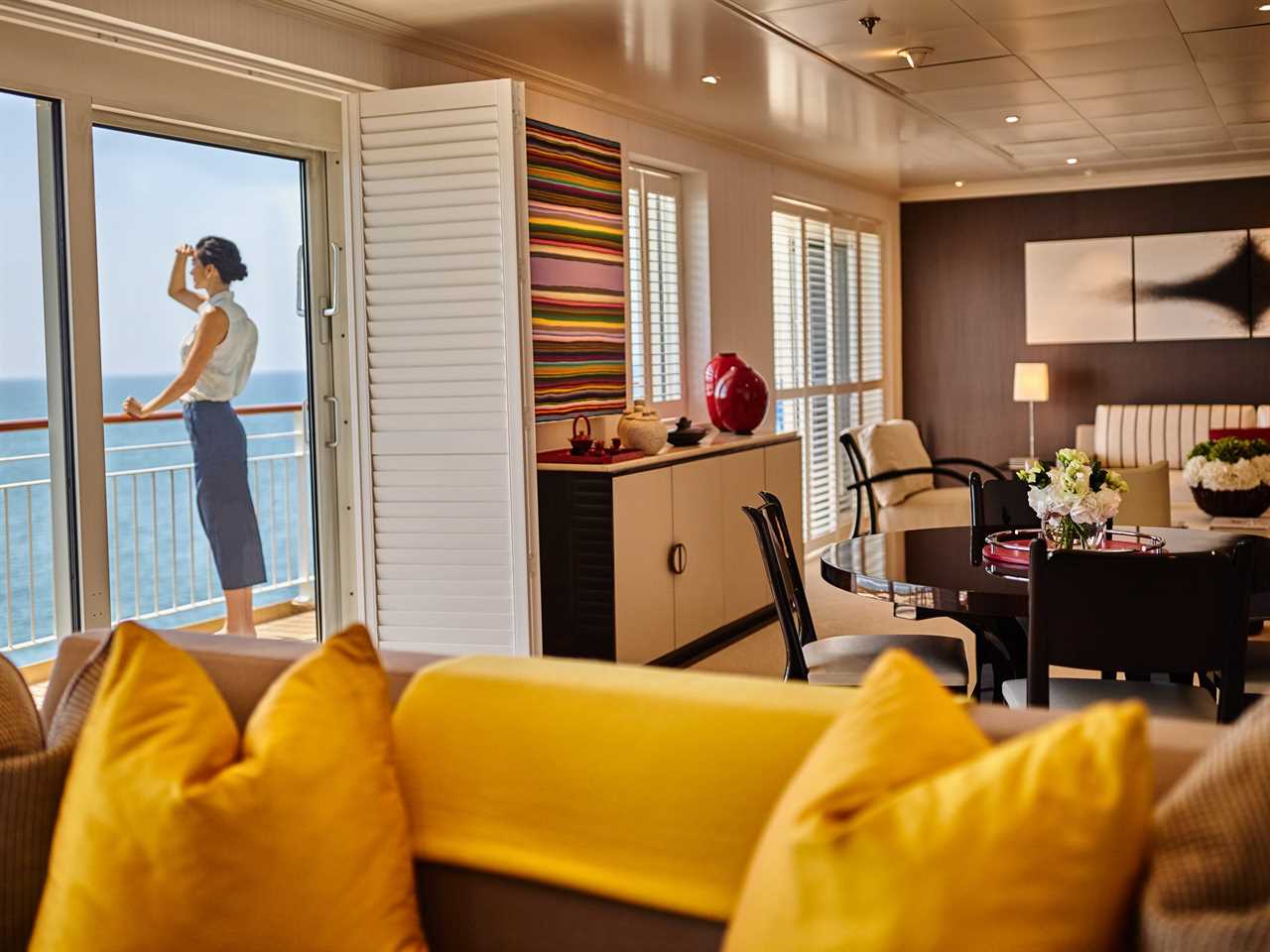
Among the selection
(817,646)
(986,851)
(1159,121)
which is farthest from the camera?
(1159,121)

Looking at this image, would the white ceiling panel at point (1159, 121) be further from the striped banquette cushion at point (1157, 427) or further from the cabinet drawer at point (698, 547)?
the cabinet drawer at point (698, 547)

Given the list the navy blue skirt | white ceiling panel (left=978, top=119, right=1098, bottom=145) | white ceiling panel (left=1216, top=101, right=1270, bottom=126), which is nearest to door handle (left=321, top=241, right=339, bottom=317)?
the navy blue skirt

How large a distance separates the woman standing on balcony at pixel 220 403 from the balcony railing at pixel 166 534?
0.05 metres

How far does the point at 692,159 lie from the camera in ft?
20.3

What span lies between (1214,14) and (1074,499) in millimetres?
2159

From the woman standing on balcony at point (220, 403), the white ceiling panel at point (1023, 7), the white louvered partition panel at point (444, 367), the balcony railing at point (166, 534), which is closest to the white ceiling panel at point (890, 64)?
the white ceiling panel at point (1023, 7)

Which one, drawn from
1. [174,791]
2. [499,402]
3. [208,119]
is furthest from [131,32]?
[174,791]

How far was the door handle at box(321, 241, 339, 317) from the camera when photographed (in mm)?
4258

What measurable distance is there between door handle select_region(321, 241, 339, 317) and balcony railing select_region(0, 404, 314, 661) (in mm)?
348

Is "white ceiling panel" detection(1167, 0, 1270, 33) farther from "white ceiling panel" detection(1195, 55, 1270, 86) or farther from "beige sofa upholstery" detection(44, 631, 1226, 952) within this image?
"beige sofa upholstery" detection(44, 631, 1226, 952)

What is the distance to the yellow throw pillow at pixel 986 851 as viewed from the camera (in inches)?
42.1

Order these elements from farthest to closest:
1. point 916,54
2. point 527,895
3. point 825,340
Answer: point 825,340 → point 916,54 → point 527,895

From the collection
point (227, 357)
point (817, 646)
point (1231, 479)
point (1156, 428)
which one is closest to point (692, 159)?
point (1231, 479)

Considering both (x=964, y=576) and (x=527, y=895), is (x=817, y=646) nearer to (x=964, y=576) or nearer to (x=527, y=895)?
(x=964, y=576)
